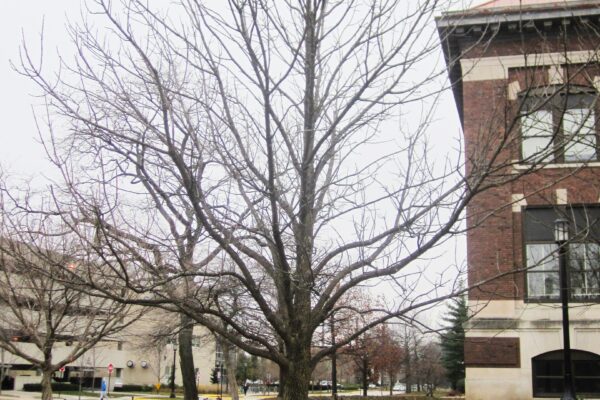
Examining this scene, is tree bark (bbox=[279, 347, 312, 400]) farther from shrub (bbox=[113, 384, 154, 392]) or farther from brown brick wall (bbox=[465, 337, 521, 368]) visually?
shrub (bbox=[113, 384, 154, 392])

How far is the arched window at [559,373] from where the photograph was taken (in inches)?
703

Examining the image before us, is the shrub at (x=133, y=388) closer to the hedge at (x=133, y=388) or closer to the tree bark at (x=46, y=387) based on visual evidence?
the hedge at (x=133, y=388)

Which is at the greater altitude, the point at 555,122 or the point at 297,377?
the point at 555,122

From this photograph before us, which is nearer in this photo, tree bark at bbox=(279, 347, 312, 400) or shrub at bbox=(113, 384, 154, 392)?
tree bark at bbox=(279, 347, 312, 400)

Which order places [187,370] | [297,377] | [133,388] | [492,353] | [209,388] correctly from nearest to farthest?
1. [297,377]
2. [492,353]
3. [187,370]
4. [133,388]
5. [209,388]

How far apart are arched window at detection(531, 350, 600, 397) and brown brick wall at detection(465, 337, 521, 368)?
1.73 ft

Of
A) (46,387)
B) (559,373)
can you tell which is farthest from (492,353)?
(46,387)

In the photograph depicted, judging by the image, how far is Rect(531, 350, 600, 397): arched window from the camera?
58.6 feet

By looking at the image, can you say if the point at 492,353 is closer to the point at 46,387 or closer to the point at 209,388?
the point at 46,387

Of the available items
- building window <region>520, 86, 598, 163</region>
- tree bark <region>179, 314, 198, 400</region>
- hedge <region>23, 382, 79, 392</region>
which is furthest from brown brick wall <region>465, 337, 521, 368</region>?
hedge <region>23, 382, 79, 392</region>

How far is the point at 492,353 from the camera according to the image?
18.4m

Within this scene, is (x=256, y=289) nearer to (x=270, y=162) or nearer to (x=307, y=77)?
(x=270, y=162)

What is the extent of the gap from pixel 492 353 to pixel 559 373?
1798mm

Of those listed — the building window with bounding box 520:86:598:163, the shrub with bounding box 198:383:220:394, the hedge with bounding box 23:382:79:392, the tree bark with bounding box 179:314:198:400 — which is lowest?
the shrub with bounding box 198:383:220:394
